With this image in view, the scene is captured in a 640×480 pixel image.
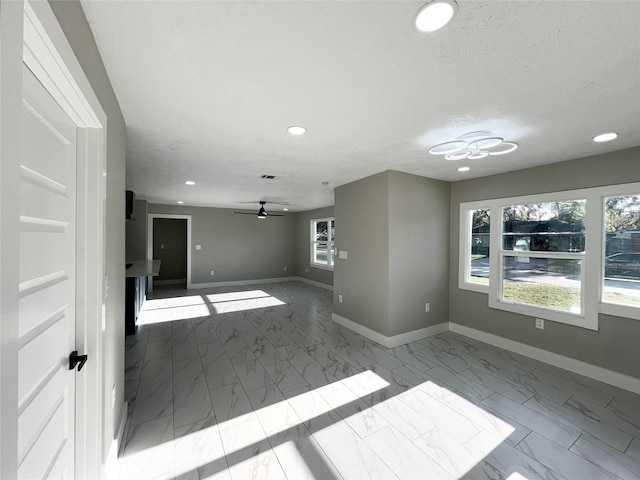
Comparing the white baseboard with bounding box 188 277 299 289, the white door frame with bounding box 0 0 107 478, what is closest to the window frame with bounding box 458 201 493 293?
the white door frame with bounding box 0 0 107 478

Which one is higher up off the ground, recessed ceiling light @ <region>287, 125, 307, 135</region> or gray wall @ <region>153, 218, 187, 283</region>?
recessed ceiling light @ <region>287, 125, 307, 135</region>

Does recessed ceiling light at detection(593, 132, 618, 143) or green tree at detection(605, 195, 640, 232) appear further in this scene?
green tree at detection(605, 195, 640, 232)

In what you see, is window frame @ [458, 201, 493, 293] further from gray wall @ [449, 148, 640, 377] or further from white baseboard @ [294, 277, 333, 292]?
white baseboard @ [294, 277, 333, 292]

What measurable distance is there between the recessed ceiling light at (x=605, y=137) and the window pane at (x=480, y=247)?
4.88ft

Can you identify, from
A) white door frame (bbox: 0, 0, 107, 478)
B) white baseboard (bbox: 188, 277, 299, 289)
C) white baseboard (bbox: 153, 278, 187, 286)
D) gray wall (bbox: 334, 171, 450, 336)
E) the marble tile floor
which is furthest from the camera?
white baseboard (bbox: 153, 278, 187, 286)

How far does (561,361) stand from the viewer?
2.97 m

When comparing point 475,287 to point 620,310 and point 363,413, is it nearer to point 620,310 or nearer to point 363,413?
point 620,310

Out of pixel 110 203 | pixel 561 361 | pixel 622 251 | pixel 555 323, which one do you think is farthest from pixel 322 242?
pixel 110 203

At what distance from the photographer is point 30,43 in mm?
730

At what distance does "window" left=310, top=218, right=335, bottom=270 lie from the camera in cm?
741

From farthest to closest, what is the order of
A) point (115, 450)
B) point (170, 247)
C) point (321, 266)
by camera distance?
point (170, 247) < point (321, 266) < point (115, 450)

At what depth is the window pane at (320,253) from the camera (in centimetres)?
768

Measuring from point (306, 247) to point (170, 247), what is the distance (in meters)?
4.41

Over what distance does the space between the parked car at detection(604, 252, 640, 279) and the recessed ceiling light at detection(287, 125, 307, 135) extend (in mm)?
3369
